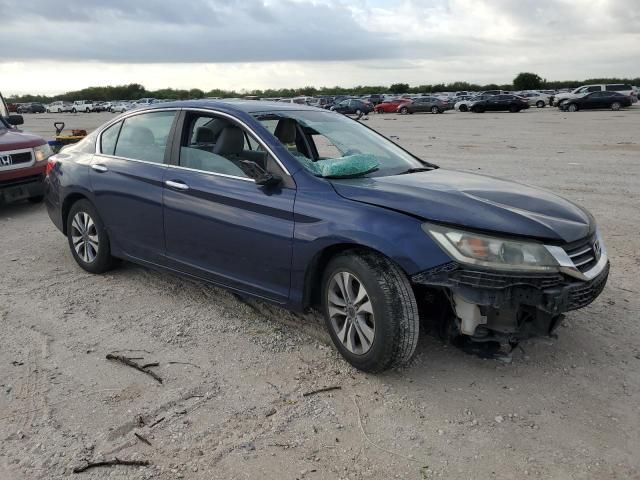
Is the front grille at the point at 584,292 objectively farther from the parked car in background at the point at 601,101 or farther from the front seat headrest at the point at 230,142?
the parked car in background at the point at 601,101

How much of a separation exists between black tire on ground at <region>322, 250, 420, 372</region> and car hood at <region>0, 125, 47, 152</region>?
6624mm

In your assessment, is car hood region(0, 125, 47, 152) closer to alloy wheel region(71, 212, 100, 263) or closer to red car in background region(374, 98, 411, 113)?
alloy wheel region(71, 212, 100, 263)

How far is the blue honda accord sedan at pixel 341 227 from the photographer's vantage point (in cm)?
333

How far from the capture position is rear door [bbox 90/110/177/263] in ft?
15.9

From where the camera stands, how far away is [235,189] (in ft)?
13.8

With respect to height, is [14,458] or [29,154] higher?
[29,154]

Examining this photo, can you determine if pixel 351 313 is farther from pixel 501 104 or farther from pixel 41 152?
pixel 501 104

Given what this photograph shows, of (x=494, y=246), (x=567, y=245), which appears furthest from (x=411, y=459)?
(x=567, y=245)

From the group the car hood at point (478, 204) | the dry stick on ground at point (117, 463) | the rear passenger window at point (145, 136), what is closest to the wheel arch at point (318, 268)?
the car hood at point (478, 204)

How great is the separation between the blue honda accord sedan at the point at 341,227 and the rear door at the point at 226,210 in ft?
0.04

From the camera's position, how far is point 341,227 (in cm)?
360

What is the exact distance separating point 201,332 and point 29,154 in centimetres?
575

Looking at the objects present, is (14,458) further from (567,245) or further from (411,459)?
(567,245)

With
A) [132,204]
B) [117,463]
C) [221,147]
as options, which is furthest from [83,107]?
[117,463]
